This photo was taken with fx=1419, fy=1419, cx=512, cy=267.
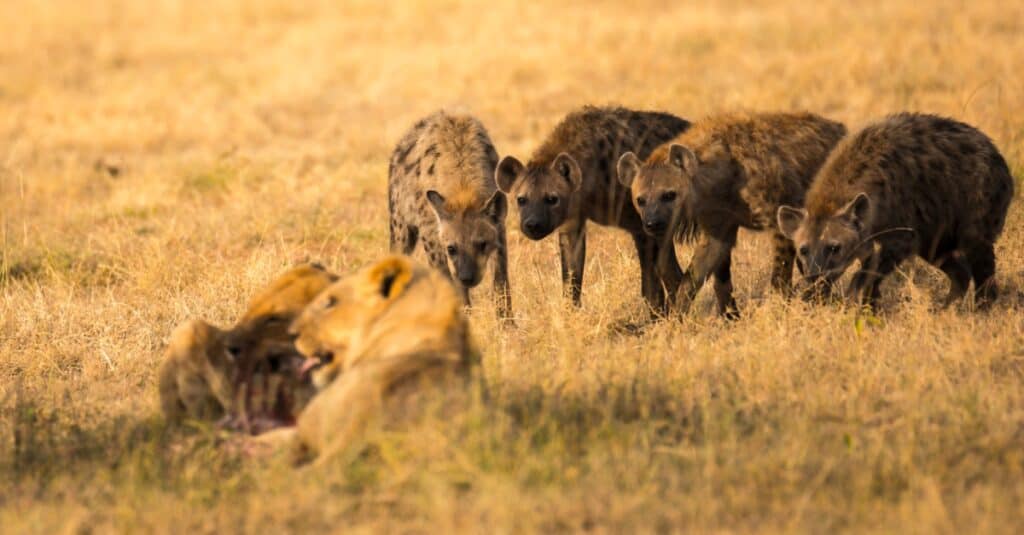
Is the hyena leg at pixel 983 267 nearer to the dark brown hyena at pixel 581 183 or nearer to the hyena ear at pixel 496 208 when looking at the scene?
the dark brown hyena at pixel 581 183

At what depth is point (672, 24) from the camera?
16344 mm

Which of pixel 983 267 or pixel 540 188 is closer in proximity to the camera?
pixel 983 267

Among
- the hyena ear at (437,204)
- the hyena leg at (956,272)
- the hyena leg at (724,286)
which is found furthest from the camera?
the hyena ear at (437,204)

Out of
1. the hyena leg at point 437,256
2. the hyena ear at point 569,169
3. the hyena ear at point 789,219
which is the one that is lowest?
the hyena leg at point 437,256

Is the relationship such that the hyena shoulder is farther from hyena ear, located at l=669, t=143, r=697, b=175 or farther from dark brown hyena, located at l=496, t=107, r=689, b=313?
hyena ear, located at l=669, t=143, r=697, b=175

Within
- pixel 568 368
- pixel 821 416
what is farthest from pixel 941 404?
pixel 568 368

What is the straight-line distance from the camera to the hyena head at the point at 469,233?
291 inches

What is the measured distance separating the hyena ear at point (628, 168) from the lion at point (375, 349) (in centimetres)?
280

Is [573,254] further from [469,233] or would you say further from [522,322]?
[522,322]

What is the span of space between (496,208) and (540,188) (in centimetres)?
32

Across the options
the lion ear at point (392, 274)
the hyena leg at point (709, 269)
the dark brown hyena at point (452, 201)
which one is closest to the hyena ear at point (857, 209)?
the hyena leg at point (709, 269)

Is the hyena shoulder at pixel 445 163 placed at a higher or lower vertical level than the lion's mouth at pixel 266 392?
higher

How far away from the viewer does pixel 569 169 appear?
780 cm

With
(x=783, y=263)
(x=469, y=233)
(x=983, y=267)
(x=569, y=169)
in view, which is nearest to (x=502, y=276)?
(x=469, y=233)
